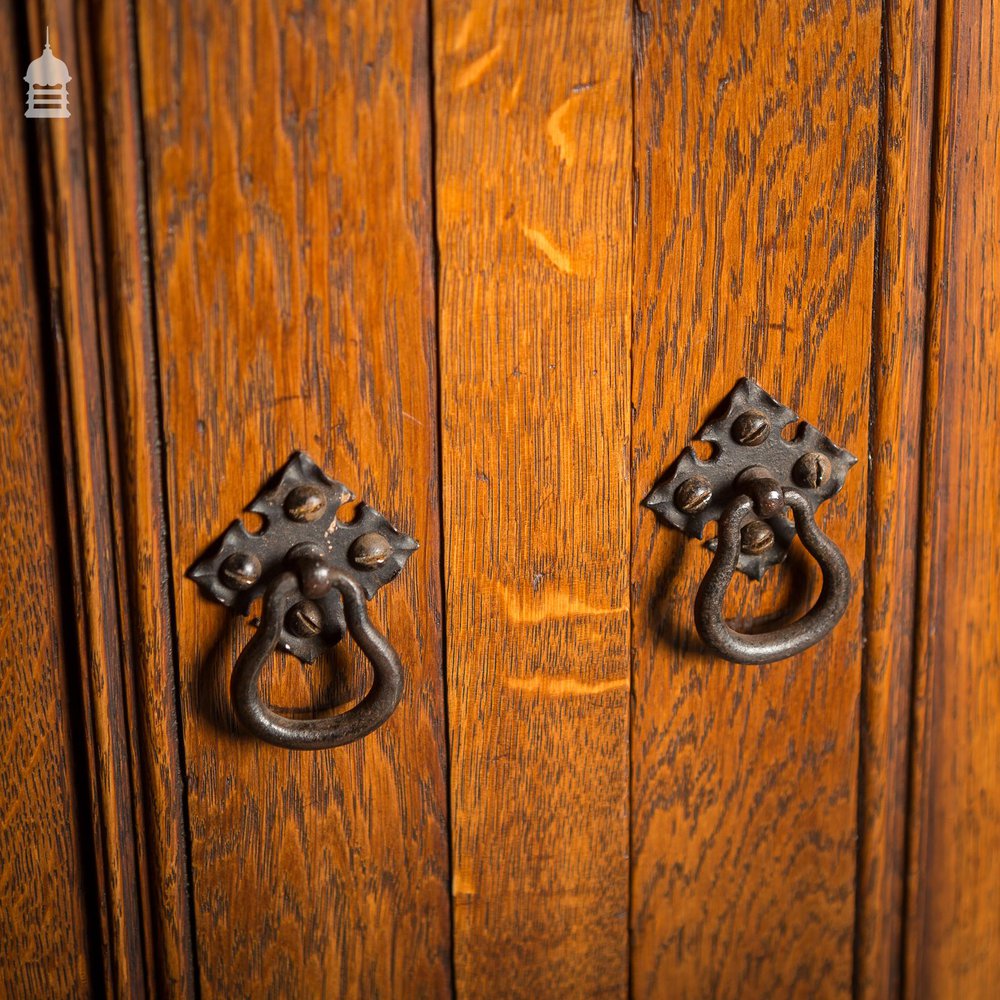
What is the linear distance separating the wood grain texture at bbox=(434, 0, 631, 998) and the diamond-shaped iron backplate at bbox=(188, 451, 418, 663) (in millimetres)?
44

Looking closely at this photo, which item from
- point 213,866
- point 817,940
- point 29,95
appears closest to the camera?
point 29,95

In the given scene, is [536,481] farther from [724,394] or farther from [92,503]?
[92,503]

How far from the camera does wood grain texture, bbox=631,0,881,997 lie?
62 cm

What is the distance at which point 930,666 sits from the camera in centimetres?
75

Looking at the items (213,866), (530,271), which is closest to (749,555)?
(530,271)

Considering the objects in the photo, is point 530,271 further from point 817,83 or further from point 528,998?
point 528,998

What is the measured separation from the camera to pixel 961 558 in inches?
29.0

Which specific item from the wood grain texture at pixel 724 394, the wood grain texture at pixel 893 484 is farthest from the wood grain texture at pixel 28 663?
the wood grain texture at pixel 893 484

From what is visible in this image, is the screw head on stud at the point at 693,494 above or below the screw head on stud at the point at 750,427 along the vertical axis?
below

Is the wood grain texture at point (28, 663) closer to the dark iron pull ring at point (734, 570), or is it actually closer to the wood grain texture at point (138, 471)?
the wood grain texture at point (138, 471)

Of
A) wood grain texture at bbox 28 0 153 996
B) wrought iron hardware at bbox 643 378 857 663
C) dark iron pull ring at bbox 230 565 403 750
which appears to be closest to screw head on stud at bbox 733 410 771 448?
wrought iron hardware at bbox 643 378 857 663

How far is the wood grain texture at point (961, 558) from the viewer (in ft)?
2.19

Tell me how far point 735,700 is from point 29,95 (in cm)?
51

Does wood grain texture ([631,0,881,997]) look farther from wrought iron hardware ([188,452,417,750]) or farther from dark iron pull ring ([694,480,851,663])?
wrought iron hardware ([188,452,417,750])
